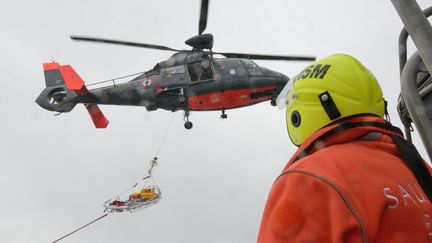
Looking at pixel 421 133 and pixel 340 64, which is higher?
pixel 340 64

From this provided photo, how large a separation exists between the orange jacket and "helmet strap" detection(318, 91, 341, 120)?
14cm

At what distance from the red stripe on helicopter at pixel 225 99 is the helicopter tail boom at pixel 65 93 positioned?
4.96 meters

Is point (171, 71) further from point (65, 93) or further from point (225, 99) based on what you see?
point (65, 93)

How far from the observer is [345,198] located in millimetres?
1626

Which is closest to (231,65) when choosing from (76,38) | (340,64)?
(76,38)

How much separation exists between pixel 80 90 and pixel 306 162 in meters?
18.8

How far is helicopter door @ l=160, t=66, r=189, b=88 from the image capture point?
60.8ft

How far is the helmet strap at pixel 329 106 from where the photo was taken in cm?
211

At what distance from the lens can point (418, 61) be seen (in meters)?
2.02

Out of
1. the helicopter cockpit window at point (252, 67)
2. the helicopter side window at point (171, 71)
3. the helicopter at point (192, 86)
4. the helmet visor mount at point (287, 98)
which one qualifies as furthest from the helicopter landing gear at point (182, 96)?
the helmet visor mount at point (287, 98)

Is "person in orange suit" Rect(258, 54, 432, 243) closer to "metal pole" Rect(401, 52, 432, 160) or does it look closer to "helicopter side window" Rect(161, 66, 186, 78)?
"metal pole" Rect(401, 52, 432, 160)

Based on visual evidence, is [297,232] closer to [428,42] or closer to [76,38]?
[428,42]

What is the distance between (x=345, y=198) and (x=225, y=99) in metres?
17.5

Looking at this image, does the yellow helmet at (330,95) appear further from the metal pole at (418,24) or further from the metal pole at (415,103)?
the metal pole at (418,24)
